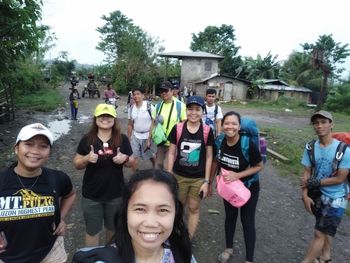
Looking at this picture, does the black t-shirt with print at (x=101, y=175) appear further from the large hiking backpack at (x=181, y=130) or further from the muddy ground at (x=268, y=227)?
the muddy ground at (x=268, y=227)

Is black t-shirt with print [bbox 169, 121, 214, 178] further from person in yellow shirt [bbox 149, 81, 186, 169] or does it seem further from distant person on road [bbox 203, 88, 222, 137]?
distant person on road [bbox 203, 88, 222, 137]

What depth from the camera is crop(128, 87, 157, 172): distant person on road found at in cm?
579

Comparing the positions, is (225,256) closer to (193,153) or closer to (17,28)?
(193,153)

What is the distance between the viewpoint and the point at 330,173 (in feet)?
10.2

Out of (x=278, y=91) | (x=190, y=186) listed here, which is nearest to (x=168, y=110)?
(x=190, y=186)

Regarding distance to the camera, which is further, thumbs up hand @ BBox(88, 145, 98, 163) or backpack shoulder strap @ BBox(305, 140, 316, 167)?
backpack shoulder strap @ BBox(305, 140, 316, 167)

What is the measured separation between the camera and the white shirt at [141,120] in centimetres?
581

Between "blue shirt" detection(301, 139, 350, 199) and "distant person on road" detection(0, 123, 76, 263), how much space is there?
96.6 inches

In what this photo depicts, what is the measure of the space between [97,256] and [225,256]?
2.65 metres

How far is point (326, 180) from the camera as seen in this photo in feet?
10.2

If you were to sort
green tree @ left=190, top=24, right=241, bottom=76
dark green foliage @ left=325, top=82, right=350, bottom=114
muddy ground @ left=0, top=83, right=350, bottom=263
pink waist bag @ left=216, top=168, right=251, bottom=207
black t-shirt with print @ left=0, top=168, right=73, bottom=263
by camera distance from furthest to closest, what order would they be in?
green tree @ left=190, top=24, right=241, bottom=76, dark green foliage @ left=325, top=82, right=350, bottom=114, muddy ground @ left=0, top=83, right=350, bottom=263, pink waist bag @ left=216, top=168, right=251, bottom=207, black t-shirt with print @ left=0, top=168, right=73, bottom=263

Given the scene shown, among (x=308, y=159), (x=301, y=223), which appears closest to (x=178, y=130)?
(x=308, y=159)

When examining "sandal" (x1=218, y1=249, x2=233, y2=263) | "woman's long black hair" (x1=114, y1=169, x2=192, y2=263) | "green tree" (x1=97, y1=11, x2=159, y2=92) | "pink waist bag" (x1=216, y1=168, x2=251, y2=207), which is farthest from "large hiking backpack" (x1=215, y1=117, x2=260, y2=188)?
"green tree" (x1=97, y1=11, x2=159, y2=92)

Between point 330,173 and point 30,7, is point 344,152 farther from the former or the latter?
point 30,7
